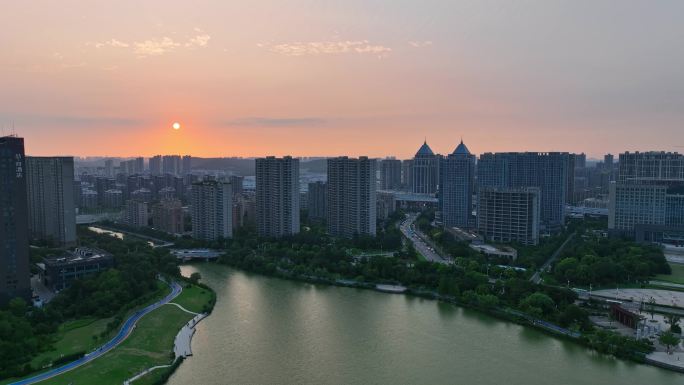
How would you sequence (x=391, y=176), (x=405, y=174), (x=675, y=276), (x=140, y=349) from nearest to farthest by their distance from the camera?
(x=140, y=349) → (x=675, y=276) → (x=405, y=174) → (x=391, y=176)

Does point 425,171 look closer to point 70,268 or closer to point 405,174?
point 405,174

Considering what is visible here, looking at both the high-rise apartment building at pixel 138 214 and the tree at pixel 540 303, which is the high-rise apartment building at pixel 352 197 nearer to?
the high-rise apartment building at pixel 138 214

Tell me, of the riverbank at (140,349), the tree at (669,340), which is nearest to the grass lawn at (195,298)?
the riverbank at (140,349)

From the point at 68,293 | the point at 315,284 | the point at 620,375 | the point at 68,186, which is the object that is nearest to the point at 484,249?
the point at 315,284

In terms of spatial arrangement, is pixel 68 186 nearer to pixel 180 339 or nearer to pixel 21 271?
pixel 21 271

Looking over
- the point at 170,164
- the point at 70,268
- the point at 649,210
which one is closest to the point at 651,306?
the point at 649,210
